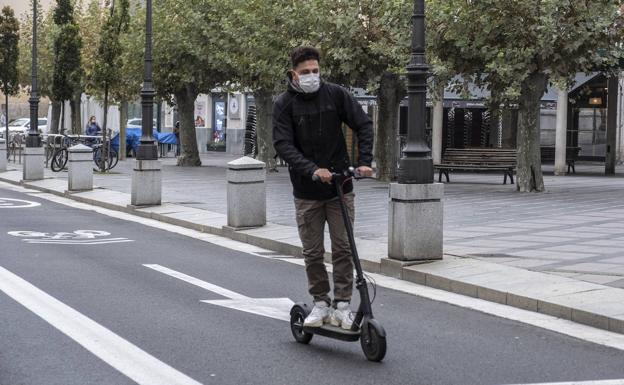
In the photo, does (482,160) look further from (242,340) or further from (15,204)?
(242,340)

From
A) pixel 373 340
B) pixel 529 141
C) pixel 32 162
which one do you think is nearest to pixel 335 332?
pixel 373 340

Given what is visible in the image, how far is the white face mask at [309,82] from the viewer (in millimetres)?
7406

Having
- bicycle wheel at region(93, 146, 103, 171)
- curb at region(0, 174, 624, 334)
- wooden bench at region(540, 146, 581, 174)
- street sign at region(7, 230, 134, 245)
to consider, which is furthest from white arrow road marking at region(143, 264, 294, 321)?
wooden bench at region(540, 146, 581, 174)

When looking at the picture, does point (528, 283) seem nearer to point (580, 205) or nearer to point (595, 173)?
point (580, 205)

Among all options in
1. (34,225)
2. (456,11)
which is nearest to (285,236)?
(34,225)

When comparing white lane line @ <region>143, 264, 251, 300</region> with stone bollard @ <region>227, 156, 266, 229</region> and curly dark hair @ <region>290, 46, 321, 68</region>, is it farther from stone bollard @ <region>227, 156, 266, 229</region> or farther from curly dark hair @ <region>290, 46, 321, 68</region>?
stone bollard @ <region>227, 156, 266, 229</region>

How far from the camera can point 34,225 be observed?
17094 mm

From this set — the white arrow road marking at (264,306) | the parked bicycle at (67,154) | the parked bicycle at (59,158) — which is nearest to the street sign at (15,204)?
the parked bicycle at (67,154)

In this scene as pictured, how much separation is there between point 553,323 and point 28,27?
5124 cm

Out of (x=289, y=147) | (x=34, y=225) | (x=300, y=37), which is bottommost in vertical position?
(x=34, y=225)

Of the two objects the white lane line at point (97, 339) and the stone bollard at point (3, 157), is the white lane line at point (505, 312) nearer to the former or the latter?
the white lane line at point (97, 339)

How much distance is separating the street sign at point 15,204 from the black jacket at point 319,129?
1409 centimetres

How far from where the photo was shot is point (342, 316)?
7434 mm

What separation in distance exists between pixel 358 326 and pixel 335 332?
0.68 ft
